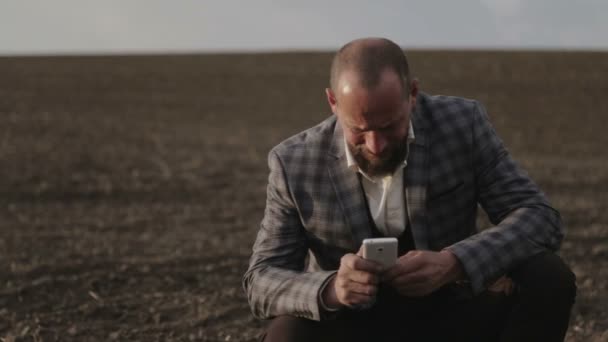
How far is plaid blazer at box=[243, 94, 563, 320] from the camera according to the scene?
3.11 meters

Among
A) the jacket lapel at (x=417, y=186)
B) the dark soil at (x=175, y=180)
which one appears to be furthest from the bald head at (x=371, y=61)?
the dark soil at (x=175, y=180)

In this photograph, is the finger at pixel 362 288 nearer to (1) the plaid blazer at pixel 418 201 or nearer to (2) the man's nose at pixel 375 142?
(1) the plaid blazer at pixel 418 201

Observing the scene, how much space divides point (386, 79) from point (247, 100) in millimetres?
21572

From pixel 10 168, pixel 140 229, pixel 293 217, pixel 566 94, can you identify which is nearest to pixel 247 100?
pixel 566 94

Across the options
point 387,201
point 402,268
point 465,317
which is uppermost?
point 387,201

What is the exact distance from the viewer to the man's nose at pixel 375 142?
2.97 metres

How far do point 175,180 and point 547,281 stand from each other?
336 inches

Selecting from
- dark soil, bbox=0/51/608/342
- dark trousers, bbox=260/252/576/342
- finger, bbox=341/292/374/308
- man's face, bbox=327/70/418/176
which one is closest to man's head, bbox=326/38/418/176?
man's face, bbox=327/70/418/176

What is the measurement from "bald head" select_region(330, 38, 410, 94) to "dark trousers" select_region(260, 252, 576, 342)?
829 mm

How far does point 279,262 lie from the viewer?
3256mm

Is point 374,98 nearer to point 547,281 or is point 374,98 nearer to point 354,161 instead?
point 354,161

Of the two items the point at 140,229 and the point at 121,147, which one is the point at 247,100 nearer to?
the point at 121,147

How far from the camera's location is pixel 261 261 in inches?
127

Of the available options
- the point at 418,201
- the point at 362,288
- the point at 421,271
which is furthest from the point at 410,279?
the point at 418,201
